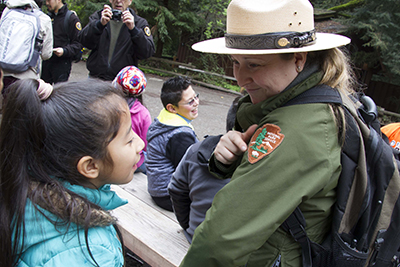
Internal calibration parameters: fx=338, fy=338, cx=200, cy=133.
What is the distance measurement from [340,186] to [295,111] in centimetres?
33

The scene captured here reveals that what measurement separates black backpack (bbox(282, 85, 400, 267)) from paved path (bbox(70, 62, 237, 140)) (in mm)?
5835

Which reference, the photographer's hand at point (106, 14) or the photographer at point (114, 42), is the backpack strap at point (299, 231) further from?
the photographer's hand at point (106, 14)

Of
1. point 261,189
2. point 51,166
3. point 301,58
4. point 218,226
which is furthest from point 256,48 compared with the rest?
point 51,166

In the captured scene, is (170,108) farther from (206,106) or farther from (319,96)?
(206,106)

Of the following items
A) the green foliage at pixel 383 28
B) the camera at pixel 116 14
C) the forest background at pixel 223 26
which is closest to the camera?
the camera at pixel 116 14

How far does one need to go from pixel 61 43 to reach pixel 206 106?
617cm

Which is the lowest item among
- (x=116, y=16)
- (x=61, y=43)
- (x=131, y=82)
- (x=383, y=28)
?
(x=383, y=28)

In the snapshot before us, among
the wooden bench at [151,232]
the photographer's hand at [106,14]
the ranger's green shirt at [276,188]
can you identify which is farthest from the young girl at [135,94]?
the ranger's green shirt at [276,188]

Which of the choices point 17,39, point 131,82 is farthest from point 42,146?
point 17,39

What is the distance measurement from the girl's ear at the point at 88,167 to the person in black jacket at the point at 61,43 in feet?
14.3

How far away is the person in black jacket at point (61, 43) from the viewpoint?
17.3ft

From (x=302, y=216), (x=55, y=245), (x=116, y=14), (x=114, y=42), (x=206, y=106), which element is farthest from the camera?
(x=206, y=106)

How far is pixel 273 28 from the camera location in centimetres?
135

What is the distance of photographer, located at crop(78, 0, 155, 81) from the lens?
4410mm
